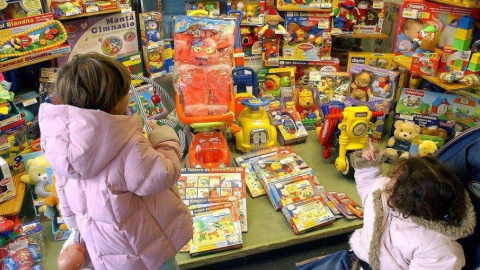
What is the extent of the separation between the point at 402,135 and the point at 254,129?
93cm

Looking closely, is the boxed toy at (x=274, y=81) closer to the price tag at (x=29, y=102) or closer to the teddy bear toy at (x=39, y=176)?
the price tag at (x=29, y=102)

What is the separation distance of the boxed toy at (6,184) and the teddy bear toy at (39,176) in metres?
0.06

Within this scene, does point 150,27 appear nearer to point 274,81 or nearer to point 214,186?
point 274,81

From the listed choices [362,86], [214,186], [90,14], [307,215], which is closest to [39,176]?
[214,186]

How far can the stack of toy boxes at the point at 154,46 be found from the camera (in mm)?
2883

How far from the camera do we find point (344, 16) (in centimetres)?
317

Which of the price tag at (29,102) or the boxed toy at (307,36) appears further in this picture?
the boxed toy at (307,36)

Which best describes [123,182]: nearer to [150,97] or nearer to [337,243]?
[337,243]

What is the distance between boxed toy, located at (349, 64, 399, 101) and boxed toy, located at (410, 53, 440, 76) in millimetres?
236

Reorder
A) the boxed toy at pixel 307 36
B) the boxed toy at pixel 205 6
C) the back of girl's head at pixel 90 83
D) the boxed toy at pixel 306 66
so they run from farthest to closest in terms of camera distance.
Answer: the boxed toy at pixel 306 66
the boxed toy at pixel 307 36
the boxed toy at pixel 205 6
the back of girl's head at pixel 90 83

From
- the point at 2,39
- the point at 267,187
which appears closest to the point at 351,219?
the point at 267,187

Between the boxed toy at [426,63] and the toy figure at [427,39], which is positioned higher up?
the toy figure at [427,39]

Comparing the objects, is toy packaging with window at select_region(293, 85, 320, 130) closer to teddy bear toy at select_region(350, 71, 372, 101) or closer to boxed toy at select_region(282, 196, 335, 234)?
teddy bear toy at select_region(350, 71, 372, 101)

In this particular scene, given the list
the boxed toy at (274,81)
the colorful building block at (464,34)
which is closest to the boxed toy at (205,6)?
the boxed toy at (274,81)
